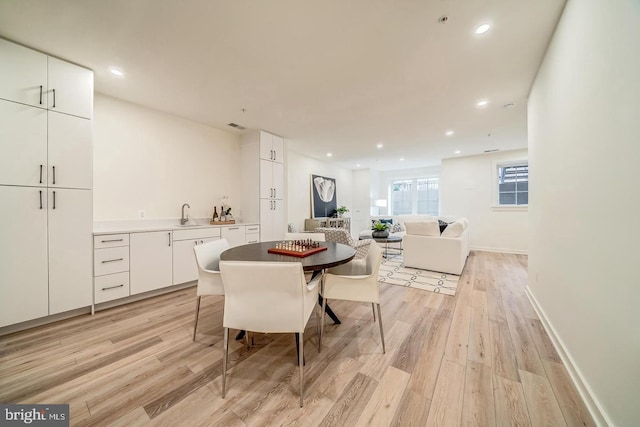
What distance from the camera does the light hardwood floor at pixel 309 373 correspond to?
1235 millimetres

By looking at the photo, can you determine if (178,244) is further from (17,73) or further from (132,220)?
(17,73)

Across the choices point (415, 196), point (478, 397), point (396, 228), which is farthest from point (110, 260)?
point (415, 196)

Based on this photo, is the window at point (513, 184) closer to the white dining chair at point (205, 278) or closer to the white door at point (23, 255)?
the white dining chair at point (205, 278)

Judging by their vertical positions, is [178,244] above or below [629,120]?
below

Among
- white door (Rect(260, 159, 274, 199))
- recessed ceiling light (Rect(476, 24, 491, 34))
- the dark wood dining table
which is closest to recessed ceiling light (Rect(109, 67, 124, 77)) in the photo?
white door (Rect(260, 159, 274, 199))

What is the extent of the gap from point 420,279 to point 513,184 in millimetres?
4436

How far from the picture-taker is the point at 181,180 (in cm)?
366

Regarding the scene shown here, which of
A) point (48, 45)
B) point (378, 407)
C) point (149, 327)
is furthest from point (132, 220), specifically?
point (378, 407)

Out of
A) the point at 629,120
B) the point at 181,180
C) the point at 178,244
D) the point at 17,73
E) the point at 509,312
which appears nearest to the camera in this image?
the point at 629,120

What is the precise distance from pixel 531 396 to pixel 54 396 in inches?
112

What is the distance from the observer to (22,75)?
6.76 ft

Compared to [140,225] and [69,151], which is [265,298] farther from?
[140,225]

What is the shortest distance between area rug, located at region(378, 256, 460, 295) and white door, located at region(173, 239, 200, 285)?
110 inches

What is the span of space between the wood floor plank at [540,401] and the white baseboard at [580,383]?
0.14 meters
